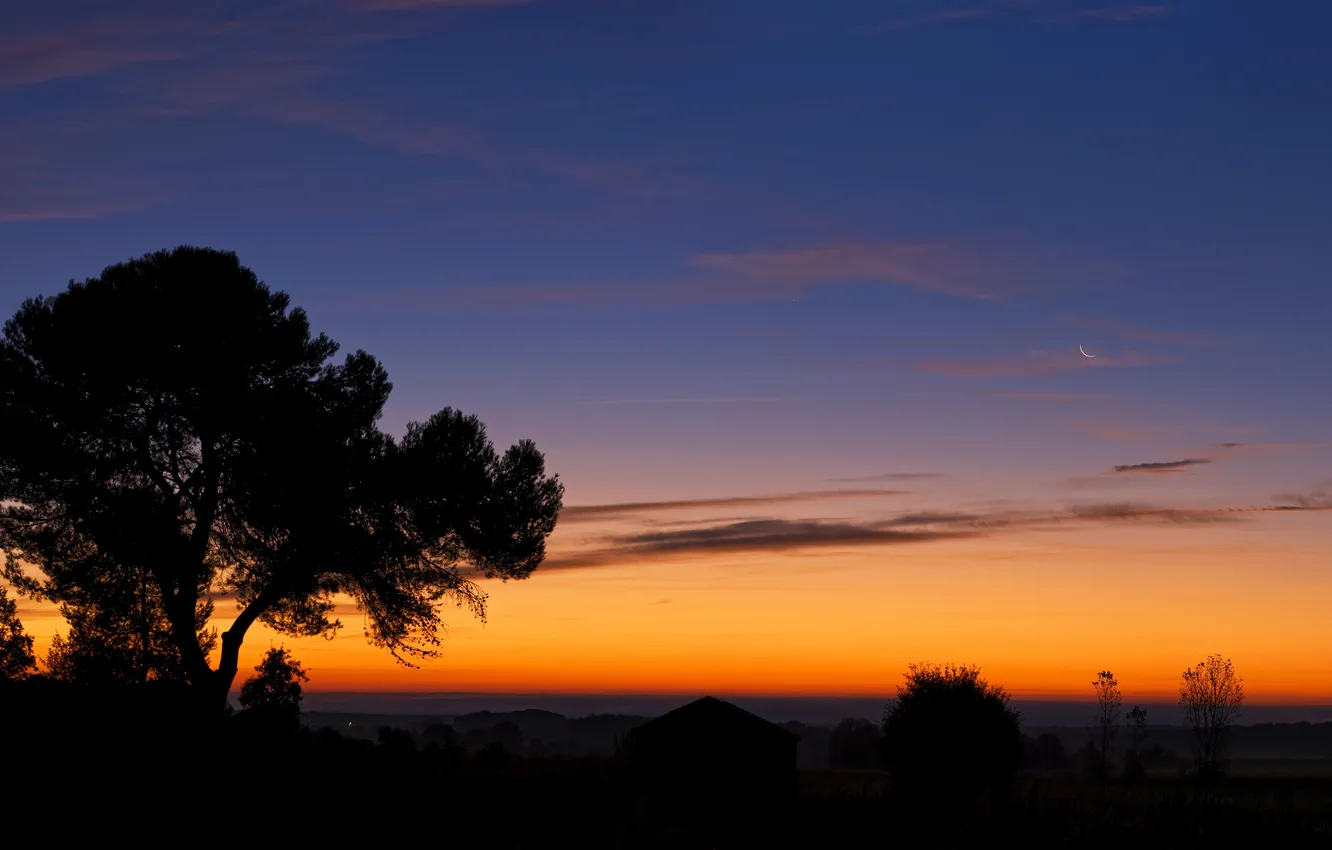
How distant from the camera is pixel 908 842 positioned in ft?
72.5

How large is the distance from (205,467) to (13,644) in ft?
24.5

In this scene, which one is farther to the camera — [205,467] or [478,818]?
[205,467]

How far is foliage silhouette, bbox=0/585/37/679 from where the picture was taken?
117ft

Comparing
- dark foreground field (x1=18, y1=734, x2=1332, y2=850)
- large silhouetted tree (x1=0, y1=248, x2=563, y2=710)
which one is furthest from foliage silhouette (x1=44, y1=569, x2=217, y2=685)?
dark foreground field (x1=18, y1=734, x2=1332, y2=850)

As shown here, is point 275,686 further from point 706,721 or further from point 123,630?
point 706,721

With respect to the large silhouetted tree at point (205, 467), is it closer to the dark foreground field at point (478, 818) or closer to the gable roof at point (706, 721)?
the dark foreground field at point (478, 818)

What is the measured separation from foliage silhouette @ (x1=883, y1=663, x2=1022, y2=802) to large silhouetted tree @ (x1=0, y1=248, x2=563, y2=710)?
78.1 feet

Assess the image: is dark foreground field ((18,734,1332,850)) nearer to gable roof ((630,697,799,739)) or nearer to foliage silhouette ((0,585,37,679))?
foliage silhouette ((0,585,37,679))

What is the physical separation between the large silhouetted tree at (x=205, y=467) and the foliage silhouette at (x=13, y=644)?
1.33m

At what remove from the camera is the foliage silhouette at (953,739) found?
172ft

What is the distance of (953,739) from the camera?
5303cm

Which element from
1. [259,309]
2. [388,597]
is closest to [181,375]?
[259,309]

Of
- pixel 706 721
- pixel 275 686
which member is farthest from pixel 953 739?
pixel 275 686

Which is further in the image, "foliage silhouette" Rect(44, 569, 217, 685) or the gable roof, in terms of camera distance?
the gable roof
